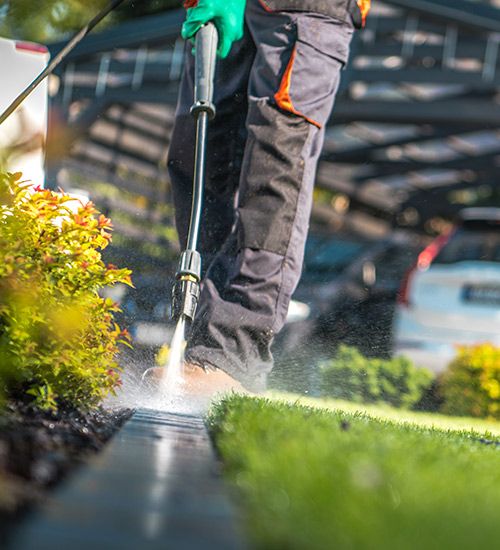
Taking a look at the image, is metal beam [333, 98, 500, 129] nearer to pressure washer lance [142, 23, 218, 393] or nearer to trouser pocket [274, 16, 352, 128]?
trouser pocket [274, 16, 352, 128]

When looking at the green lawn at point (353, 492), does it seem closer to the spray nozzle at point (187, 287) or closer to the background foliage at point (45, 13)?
the background foliage at point (45, 13)

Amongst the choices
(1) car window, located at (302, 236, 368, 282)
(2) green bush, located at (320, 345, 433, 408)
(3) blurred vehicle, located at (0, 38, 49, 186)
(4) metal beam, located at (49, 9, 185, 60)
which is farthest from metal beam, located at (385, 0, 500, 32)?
(3) blurred vehicle, located at (0, 38, 49, 186)

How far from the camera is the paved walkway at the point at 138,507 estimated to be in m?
1.23

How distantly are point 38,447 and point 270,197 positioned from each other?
2.08 meters

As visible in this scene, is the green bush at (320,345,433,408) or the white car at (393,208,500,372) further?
the white car at (393,208,500,372)

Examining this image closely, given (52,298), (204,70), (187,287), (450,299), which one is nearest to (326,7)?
(204,70)

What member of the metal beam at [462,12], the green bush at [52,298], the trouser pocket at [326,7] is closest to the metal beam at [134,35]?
the metal beam at [462,12]

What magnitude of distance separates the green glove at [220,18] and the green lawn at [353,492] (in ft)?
7.22

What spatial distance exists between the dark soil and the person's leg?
2.99ft

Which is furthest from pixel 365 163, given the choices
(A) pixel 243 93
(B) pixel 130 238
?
(A) pixel 243 93

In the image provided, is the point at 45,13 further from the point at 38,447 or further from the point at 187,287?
the point at 38,447

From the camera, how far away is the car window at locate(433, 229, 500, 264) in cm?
803

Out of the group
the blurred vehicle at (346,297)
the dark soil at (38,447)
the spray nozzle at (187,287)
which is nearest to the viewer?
the dark soil at (38,447)

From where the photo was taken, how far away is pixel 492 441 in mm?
3516
